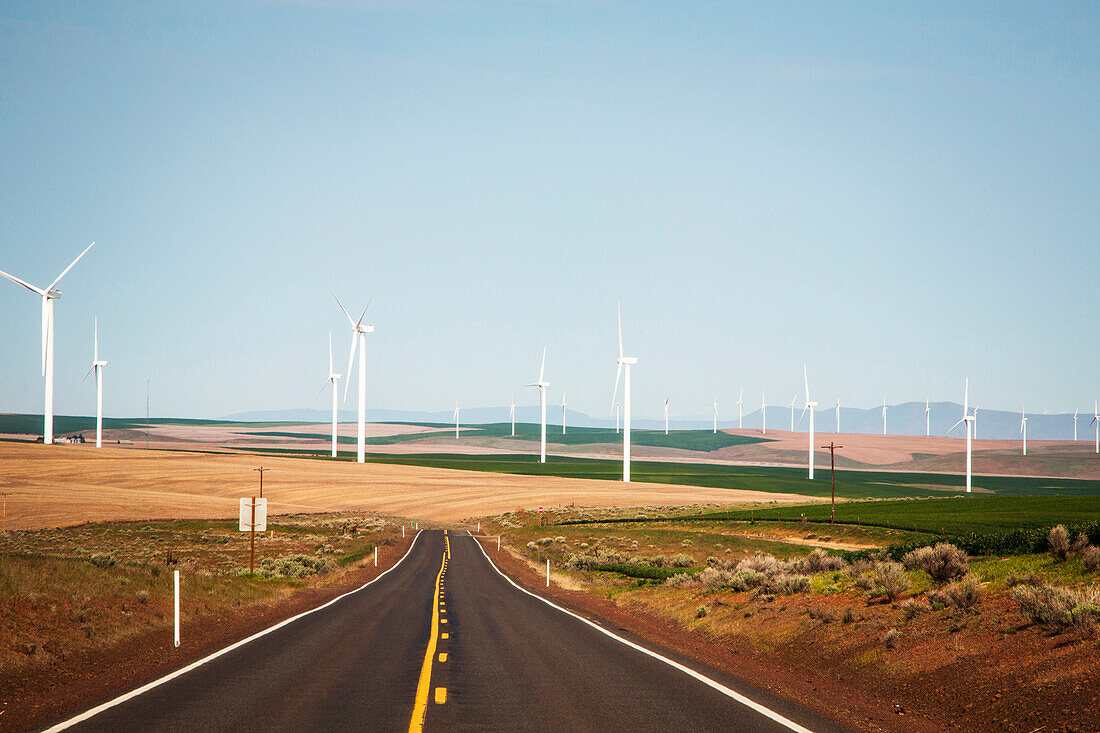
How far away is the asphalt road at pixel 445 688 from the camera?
37.7ft

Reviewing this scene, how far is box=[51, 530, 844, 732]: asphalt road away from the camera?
11.5m

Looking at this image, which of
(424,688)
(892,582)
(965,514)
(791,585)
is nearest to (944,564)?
(892,582)

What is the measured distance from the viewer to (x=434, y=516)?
100125 mm

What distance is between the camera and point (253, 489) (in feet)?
349

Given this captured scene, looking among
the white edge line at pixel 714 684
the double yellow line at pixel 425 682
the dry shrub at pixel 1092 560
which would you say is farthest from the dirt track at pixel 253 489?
the dry shrub at pixel 1092 560

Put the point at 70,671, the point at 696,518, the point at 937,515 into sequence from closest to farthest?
the point at 70,671, the point at 937,515, the point at 696,518

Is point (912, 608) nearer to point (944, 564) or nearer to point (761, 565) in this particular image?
point (944, 564)

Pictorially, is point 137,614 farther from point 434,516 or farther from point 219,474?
point 219,474

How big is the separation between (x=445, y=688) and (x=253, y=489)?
3920 inches

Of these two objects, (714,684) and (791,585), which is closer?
(714,684)

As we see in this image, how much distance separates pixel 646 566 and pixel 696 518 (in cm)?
3558

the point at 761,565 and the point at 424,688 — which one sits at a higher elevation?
the point at 424,688

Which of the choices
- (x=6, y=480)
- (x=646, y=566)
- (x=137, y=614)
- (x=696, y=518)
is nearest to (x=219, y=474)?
(x=6, y=480)

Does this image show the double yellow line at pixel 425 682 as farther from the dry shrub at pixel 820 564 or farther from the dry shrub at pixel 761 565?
the dry shrub at pixel 820 564
